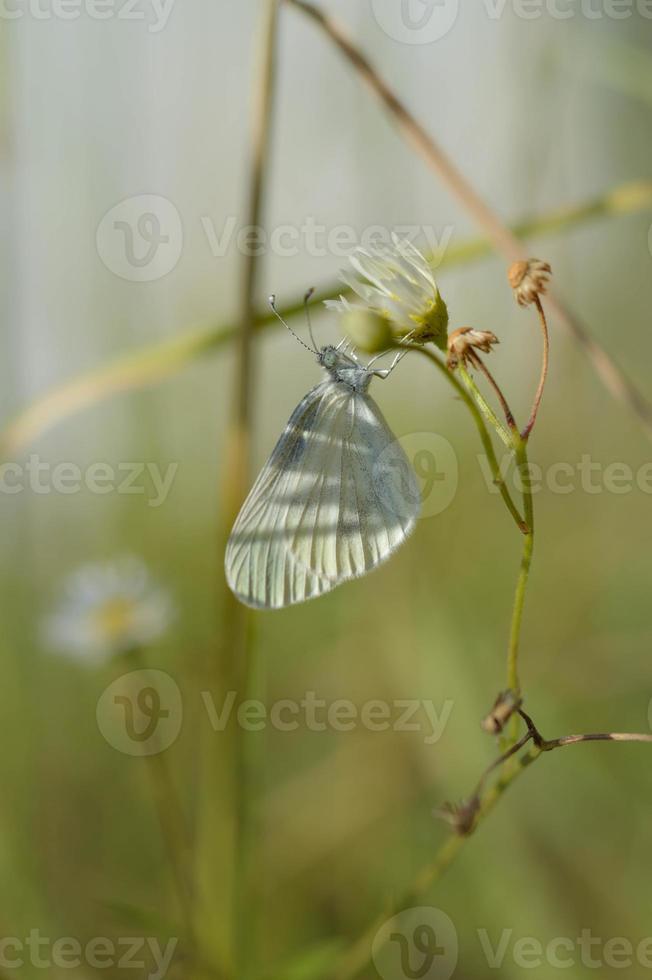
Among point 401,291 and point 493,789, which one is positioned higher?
point 401,291

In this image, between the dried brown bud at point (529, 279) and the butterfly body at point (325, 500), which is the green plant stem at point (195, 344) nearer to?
the butterfly body at point (325, 500)

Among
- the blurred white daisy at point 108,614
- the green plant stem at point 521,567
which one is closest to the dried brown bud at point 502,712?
the green plant stem at point 521,567

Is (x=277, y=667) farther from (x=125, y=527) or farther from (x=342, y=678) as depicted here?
(x=125, y=527)

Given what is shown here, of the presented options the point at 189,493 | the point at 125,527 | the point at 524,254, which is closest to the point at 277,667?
the point at 125,527

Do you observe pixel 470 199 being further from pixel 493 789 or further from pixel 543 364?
pixel 493 789

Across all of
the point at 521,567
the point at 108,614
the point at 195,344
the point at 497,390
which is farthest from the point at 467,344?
the point at 108,614

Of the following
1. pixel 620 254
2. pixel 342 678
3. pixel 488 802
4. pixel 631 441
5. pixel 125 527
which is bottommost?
pixel 342 678

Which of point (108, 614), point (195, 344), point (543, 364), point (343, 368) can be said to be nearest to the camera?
point (543, 364)

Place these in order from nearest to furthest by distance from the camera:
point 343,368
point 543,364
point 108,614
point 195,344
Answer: point 543,364 → point 343,368 → point 195,344 → point 108,614
